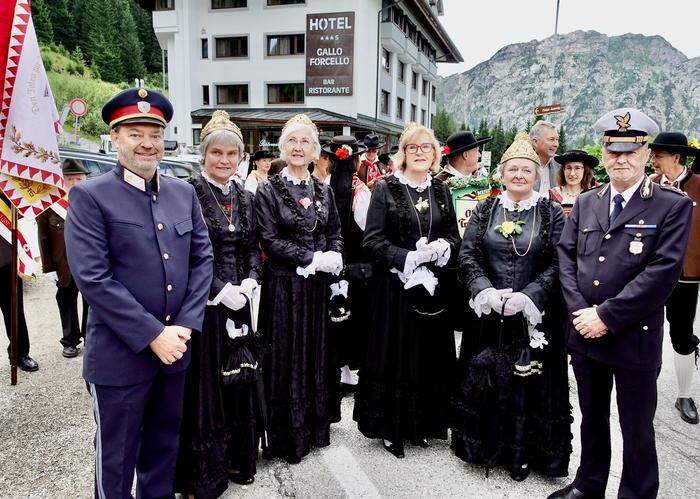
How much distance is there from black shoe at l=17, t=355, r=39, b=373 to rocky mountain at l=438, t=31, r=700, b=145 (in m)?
126

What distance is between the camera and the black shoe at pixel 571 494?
2.83 m

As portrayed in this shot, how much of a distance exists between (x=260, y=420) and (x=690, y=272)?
352 centimetres

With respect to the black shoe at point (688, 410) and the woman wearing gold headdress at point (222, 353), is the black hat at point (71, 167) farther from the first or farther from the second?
the black shoe at point (688, 410)

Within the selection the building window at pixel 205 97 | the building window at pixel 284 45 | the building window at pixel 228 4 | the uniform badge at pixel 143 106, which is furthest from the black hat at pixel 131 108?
the building window at pixel 228 4

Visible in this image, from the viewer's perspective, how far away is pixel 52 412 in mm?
3871

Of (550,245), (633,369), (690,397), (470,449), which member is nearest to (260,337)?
(470,449)

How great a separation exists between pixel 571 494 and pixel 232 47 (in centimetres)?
3072

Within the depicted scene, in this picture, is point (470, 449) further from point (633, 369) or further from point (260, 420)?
point (260, 420)

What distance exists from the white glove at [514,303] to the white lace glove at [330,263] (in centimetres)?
107

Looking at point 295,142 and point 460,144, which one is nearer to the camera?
point 295,142

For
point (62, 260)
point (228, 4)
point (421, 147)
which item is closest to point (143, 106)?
point (421, 147)

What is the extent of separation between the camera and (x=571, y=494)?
2875 millimetres

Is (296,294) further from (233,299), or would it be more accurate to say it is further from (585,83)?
(585,83)

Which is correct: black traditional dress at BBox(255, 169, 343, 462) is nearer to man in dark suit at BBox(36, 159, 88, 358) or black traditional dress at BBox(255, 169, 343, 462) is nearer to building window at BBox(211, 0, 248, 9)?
man in dark suit at BBox(36, 159, 88, 358)
